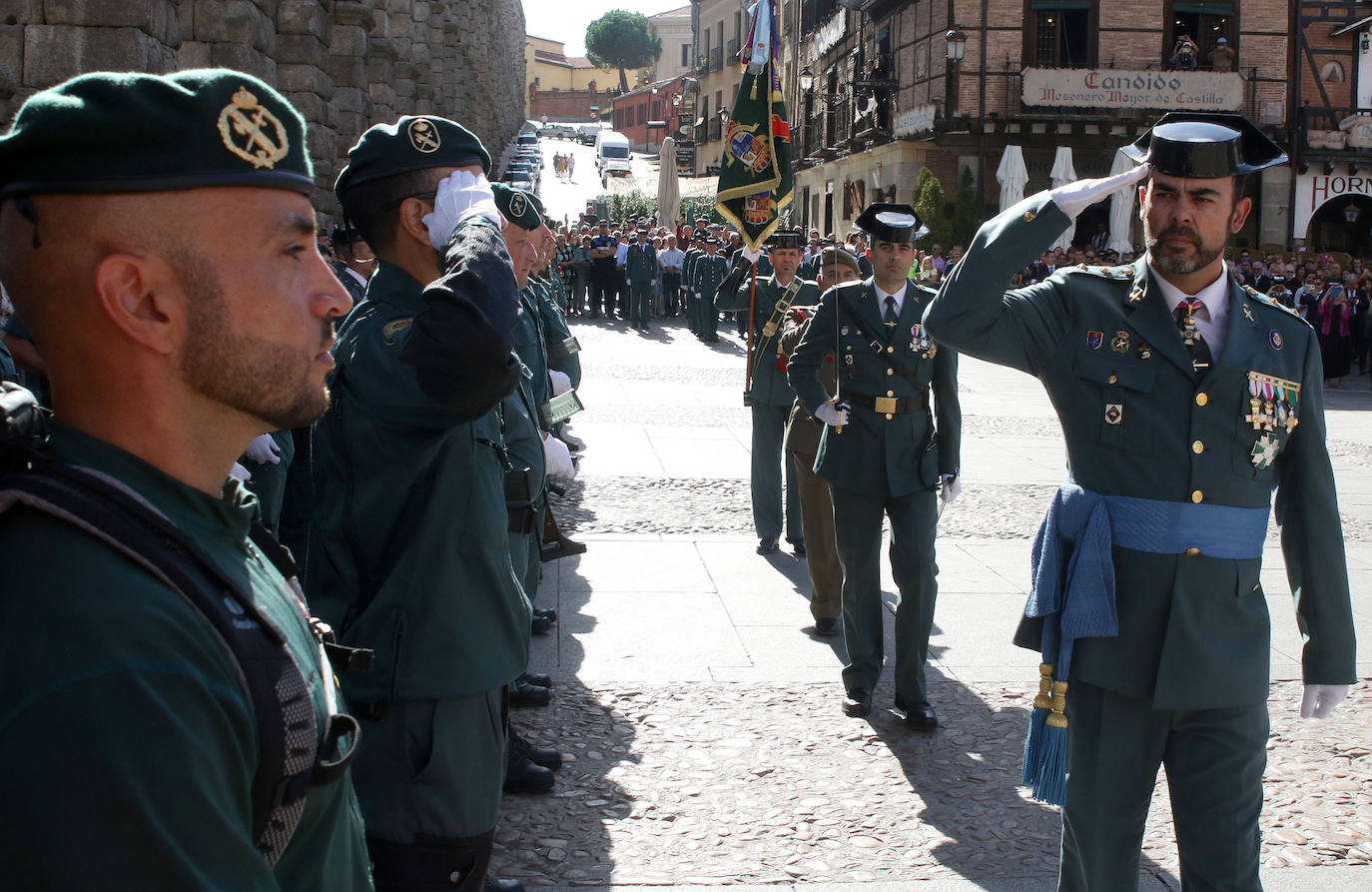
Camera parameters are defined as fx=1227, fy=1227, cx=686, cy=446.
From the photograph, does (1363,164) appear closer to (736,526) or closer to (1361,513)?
(1361,513)

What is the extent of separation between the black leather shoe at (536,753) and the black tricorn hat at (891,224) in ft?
8.63

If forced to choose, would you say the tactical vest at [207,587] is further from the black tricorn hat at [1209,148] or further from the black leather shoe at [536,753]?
the black leather shoe at [536,753]

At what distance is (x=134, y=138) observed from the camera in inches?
49.3

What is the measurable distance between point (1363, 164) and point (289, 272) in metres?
34.0

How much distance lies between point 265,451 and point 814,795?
228 cm

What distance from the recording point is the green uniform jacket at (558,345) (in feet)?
23.7

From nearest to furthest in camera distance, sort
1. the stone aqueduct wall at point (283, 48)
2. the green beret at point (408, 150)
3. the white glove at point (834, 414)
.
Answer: the green beret at point (408, 150) < the white glove at point (834, 414) < the stone aqueduct wall at point (283, 48)

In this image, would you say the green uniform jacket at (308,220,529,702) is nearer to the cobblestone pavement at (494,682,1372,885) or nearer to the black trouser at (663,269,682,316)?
the cobblestone pavement at (494,682,1372,885)

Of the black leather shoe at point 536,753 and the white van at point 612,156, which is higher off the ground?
the white van at point 612,156

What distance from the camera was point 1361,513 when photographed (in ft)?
31.0

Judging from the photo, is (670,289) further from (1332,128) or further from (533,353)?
(533,353)

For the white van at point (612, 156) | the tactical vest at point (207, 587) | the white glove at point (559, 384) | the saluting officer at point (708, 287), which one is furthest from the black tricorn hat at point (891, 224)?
the white van at point (612, 156)

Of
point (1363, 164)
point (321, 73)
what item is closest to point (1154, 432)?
point (321, 73)

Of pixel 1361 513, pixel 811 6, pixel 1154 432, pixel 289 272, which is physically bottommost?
pixel 1361 513
